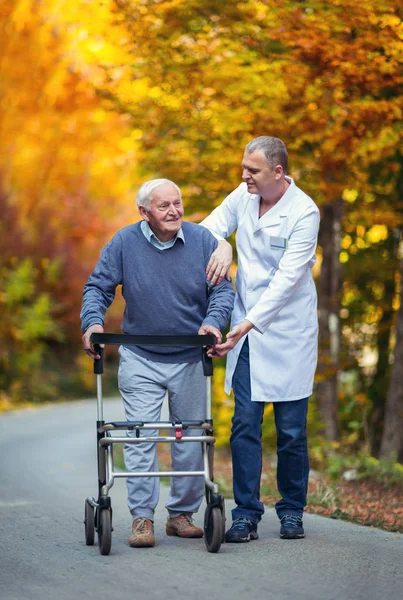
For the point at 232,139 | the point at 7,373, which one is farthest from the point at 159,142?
the point at 7,373

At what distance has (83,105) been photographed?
23.3m

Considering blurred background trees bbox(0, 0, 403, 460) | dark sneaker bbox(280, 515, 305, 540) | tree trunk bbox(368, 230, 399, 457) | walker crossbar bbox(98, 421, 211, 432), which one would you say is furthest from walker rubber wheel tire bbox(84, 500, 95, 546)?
tree trunk bbox(368, 230, 399, 457)

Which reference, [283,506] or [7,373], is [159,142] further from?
[7,373]

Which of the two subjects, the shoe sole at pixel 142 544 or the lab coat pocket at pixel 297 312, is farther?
the lab coat pocket at pixel 297 312

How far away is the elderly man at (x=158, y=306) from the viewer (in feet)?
19.0

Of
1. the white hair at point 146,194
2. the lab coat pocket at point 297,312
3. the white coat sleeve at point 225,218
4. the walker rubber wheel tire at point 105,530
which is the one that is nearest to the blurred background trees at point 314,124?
the white coat sleeve at point 225,218

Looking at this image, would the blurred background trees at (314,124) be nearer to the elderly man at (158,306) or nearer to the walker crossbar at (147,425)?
→ the elderly man at (158,306)

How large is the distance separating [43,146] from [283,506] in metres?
18.8

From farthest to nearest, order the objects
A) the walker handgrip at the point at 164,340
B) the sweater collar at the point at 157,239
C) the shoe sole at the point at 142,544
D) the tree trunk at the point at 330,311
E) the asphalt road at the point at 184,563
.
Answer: the tree trunk at the point at 330,311, the sweater collar at the point at 157,239, the shoe sole at the point at 142,544, the walker handgrip at the point at 164,340, the asphalt road at the point at 184,563

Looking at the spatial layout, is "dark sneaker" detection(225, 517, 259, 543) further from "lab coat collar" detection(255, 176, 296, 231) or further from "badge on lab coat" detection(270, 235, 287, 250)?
"lab coat collar" detection(255, 176, 296, 231)

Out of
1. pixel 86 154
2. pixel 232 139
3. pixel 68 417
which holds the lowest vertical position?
pixel 68 417

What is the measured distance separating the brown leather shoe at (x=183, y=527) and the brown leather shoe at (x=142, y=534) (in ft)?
1.09

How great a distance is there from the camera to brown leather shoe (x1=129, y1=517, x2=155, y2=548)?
18.5 ft

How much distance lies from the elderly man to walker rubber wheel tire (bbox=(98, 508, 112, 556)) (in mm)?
374
